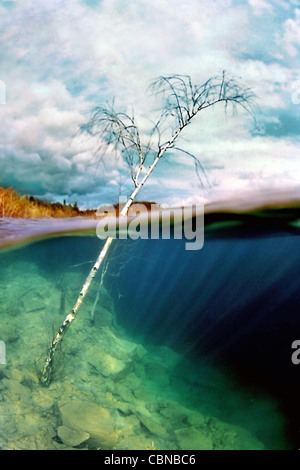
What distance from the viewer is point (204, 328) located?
61.7ft

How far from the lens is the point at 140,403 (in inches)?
339

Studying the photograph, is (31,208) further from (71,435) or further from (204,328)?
(204,328)

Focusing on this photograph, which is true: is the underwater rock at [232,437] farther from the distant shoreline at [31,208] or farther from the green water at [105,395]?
the distant shoreline at [31,208]

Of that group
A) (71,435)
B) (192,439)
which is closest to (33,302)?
(71,435)

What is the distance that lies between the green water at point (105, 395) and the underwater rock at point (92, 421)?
0.02 metres

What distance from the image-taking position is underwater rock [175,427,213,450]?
6.98m

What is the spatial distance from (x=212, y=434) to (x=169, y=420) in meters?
1.14

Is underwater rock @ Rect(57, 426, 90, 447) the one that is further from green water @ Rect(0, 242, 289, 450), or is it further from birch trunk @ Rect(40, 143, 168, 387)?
birch trunk @ Rect(40, 143, 168, 387)

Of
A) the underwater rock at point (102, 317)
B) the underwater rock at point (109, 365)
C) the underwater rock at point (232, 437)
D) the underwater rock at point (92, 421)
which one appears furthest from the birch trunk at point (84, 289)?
the underwater rock at point (102, 317)

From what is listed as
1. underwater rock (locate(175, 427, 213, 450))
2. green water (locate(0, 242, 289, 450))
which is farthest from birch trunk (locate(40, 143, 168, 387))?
underwater rock (locate(175, 427, 213, 450))

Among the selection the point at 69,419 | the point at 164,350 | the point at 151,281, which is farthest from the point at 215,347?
the point at 151,281

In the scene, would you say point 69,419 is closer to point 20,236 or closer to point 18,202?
point 18,202

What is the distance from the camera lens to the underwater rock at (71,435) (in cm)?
605

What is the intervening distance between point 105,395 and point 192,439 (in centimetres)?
254
